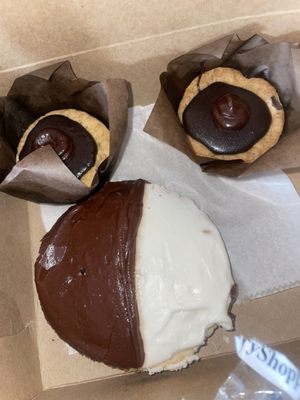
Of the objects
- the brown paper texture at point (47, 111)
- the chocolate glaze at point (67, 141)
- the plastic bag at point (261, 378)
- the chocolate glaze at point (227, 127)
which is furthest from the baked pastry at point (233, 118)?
the plastic bag at point (261, 378)

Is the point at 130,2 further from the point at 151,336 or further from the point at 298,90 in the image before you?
the point at 151,336

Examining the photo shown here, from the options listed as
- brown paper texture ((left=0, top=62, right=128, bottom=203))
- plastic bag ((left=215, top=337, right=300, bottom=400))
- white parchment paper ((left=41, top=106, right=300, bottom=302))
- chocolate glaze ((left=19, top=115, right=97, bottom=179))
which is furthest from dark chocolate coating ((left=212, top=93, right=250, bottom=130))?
plastic bag ((left=215, top=337, right=300, bottom=400))

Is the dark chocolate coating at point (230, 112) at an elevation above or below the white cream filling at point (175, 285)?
above

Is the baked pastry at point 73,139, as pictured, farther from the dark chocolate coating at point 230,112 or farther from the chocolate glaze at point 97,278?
the dark chocolate coating at point 230,112

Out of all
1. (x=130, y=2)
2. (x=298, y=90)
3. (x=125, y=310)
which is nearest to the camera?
(x=125, y=310)

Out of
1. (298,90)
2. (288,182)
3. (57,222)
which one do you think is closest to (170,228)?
(57,222)

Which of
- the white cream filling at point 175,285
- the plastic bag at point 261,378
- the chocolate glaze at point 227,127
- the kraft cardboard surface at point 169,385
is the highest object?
the chocolate glaze at point 227,127

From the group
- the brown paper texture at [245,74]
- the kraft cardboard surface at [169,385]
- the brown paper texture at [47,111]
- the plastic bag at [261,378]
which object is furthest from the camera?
the brown paper texture at [245,74]

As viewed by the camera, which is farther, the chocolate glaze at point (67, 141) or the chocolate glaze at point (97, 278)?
the chocolate glaze at point (67, 141)
